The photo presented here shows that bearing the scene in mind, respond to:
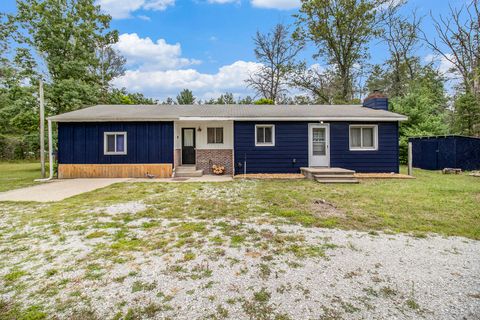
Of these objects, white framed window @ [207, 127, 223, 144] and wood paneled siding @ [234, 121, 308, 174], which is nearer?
wood paneled siding @ [234, 121, 308, 174]

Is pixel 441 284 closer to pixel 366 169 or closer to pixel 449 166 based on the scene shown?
pixel 366 169

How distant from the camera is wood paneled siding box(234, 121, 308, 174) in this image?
11.0m

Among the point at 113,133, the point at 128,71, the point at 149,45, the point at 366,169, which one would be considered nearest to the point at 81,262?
the point at 113,133

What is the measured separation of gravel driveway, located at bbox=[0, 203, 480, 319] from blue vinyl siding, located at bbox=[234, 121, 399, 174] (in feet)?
23.3

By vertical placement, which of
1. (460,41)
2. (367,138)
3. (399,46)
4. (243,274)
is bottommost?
(243,274)

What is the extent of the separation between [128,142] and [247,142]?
5.18 meters

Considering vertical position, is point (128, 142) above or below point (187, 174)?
above

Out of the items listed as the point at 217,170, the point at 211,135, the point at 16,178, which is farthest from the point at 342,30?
the point at 16,178

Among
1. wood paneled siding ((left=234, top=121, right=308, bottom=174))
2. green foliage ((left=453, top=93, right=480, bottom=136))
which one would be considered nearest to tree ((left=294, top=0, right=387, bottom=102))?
green foliage ((left=453, top=93, right=480, bottom=136))

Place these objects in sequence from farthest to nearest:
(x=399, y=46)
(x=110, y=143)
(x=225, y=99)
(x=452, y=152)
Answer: (x=225, y=99) → (x=399, y=46) → (x=452, y=152) → (x=110, y=143)

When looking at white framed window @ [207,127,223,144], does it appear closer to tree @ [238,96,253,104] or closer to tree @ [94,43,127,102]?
tree @ [94,43,127,102]

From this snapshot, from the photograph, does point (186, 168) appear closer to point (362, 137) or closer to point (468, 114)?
point (362, 137)

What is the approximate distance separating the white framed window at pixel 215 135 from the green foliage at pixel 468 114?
17.2m

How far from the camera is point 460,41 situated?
544 inches
